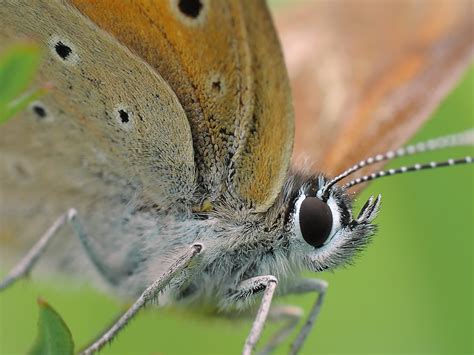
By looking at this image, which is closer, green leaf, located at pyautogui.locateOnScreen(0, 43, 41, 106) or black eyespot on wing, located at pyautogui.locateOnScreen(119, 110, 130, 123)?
green leaf, located at pyautogui.locateOnScreen(0, 43, 41, 106)

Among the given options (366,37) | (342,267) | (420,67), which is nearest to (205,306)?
(342,267)

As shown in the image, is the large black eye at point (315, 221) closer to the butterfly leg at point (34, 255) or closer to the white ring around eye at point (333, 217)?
the white ring around eye at point (333, 217)

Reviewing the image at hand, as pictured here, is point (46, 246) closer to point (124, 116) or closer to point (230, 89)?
point (124, 116)

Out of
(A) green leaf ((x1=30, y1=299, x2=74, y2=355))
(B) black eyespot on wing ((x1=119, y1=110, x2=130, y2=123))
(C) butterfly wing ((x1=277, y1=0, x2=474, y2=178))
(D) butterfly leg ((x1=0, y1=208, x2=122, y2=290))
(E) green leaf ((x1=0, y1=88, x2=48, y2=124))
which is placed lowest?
(A) green leaf ((x1=30, y1=299, x2=74, y2=355))

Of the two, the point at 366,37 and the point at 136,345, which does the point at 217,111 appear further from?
the point at 366,37

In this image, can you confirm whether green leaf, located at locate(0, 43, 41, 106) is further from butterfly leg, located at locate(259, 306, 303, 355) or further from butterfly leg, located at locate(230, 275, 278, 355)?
butterfly leg, located at locate(259, 306, 303, 355)

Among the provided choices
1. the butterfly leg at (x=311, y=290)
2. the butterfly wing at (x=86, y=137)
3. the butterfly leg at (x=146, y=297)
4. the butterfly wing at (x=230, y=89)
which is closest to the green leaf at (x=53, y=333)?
the butterfly leg at (x=146, y=297)

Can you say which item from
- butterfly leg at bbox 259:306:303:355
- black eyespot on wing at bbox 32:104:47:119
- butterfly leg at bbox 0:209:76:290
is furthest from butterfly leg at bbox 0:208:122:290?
butterfly leg at bbox 259:306:303:355
